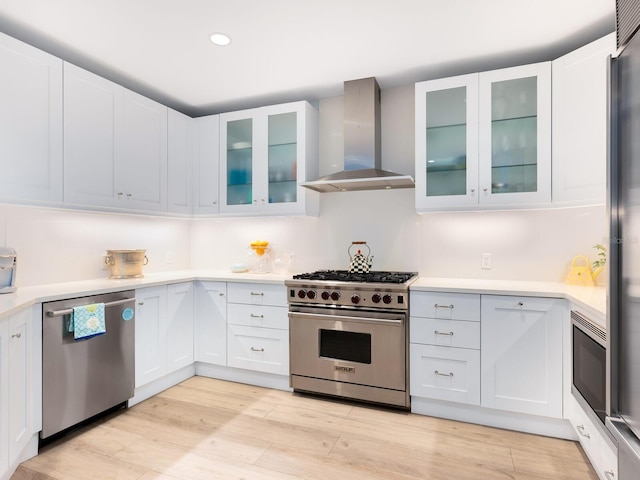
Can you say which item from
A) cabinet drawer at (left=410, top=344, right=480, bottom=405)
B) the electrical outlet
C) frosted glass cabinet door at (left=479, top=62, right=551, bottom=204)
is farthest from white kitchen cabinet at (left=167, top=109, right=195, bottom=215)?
the electrical outlet

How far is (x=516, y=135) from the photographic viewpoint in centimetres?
265

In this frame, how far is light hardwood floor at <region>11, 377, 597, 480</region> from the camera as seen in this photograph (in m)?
1.98

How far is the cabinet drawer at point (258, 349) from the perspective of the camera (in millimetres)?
3049

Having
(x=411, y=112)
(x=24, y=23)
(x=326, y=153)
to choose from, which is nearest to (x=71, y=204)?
(x=24, y=23)

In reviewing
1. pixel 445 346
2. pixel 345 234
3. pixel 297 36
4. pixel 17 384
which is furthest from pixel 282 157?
pixel 17 384

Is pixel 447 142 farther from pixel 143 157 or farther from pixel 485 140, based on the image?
pixel 143 157

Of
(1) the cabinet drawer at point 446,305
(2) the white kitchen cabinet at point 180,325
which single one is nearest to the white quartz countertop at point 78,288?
(2) the white kitchen cabinet at point 180,325

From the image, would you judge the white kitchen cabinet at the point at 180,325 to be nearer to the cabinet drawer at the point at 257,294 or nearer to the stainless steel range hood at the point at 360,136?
the cabinet drawer at the point at 257,294

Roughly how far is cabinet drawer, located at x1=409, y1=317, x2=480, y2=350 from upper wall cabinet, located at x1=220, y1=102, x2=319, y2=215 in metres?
1.40

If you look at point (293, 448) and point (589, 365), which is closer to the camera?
point (589, 365)

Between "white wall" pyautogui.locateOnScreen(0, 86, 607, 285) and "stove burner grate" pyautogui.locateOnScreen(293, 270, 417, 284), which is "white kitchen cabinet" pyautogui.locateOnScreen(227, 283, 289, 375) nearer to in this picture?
"stove burner grate" pyautogui.locateOnScreen(293, 270, 417, 284)

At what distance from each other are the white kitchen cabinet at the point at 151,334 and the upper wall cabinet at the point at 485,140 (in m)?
2.21

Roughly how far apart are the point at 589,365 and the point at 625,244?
109 centimetres

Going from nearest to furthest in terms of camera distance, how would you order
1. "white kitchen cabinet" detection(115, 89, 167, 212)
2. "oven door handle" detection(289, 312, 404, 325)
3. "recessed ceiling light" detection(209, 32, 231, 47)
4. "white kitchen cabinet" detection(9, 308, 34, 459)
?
"white kitchen cabinet" detection(9, 308, 34, 459)
"recessed ceiling light" detection(209, 32, 231, 47)
"oven door handle" detection(289, 312, 404, 325)
"white kitchen cabinet" detection(115, 89, 167, 212)
